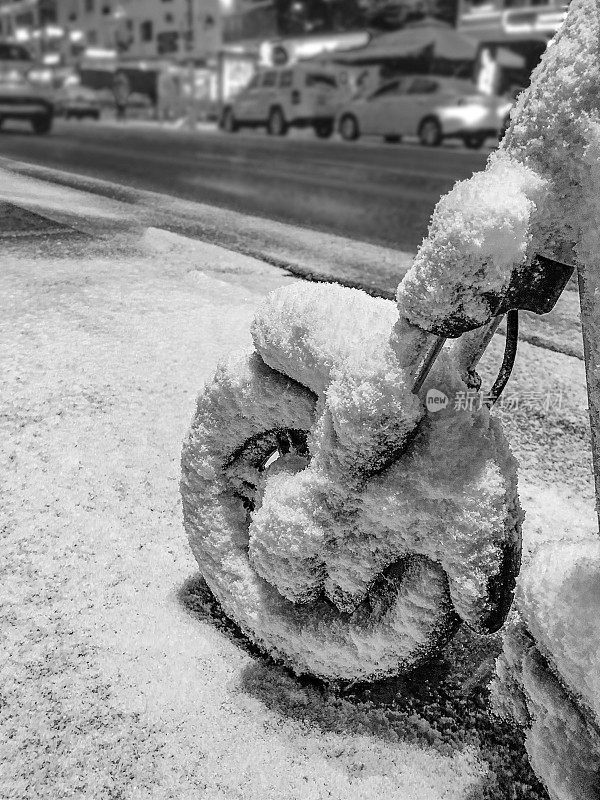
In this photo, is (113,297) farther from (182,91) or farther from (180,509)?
(182,91)

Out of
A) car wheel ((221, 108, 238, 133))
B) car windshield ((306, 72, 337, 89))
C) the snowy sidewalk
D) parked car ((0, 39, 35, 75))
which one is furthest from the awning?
the snowy sidewalk

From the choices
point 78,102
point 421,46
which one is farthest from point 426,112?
point 78,102

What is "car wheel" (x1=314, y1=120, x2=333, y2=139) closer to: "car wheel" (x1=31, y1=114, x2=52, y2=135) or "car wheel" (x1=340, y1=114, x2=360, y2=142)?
"car wheel" (x1=340, y1=114, x2=360, y2=142)

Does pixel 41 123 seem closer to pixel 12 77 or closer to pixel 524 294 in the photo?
pixel 12 77

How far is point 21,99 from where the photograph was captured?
9789mm

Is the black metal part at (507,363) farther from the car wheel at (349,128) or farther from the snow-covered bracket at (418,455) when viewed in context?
the car wheel at (349,128)

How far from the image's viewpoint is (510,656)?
1.05m

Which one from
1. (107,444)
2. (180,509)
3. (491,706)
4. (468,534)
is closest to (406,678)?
Answer: (491,706)

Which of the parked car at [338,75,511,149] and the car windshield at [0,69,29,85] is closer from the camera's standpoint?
the car windshield at [0,69,29,85]

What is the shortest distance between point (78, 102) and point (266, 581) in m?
27.3

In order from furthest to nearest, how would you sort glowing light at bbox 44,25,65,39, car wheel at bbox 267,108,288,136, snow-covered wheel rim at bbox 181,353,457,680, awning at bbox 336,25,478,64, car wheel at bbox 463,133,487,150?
glowing light at bbox 44,25,65,39 → awning at bbox 336,25,478,64 → car wheel at bbox 267,108,288,136 → car wheel at bbox 463,133,487,150 → snow-covered wheel rim at bbox 181,353,457,680

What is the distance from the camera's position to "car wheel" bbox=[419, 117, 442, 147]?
12.5m

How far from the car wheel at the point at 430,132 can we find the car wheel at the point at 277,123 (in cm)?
454

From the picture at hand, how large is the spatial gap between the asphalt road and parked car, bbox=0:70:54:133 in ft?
1.02
